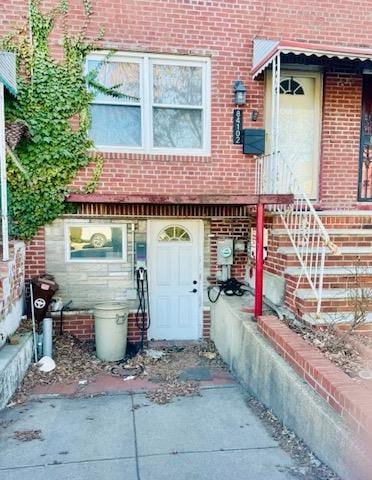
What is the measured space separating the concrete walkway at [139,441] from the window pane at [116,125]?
3924 millimetres

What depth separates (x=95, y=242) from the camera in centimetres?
658

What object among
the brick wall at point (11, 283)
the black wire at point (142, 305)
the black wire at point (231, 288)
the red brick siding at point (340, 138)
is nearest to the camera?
the brick wall at point (11, 283)

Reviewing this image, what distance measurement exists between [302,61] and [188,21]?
1.99m

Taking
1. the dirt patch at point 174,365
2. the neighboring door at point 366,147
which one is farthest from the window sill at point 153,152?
the dirt patch at point 174,365

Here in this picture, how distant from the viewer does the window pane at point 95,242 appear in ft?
21.4

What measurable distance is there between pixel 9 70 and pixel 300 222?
4.64m

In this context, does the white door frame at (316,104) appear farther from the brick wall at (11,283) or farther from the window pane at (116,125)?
the brick wall at (11,283)

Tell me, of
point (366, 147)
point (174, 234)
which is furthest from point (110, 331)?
point (366, 147)

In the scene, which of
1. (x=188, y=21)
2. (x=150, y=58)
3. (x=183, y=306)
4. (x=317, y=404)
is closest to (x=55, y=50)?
(x=150, y=58)

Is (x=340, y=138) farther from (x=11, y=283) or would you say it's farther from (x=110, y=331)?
(x=11, y=283)

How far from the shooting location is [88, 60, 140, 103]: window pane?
251 inches

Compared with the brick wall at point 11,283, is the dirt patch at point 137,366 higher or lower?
lower

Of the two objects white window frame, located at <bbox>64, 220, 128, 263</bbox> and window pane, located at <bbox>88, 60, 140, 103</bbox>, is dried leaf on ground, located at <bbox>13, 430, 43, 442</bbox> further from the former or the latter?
window pane, located at <bbox>88, 60, 140, 103</bbox>

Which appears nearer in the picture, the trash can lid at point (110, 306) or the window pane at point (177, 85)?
the trash can lid at point (110, 306)
